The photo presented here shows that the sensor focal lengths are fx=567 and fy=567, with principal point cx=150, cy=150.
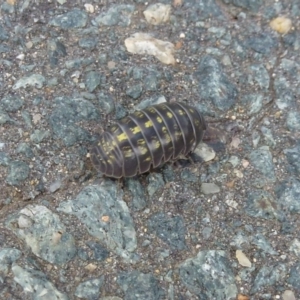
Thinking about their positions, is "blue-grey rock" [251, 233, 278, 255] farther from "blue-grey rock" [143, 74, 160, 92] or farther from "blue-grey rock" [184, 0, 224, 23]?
"blue-grey rock" [184, 0, 224, 23]

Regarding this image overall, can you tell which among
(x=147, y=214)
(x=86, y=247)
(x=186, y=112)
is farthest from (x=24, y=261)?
(x=186, y=112)

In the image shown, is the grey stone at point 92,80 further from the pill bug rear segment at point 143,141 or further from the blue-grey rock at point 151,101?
the pill bug rear segment at point 143,141

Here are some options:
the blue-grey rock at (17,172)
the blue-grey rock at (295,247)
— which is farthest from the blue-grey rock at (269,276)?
the blue-grey rock at (17,172)

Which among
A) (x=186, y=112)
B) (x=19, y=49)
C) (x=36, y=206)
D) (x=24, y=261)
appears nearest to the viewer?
(x=24, y=261)

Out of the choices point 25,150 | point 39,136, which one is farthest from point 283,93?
point 25,150

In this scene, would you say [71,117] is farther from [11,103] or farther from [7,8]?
[7,8]

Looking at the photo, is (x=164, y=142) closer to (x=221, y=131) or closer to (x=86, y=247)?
(x=221, y=131)
